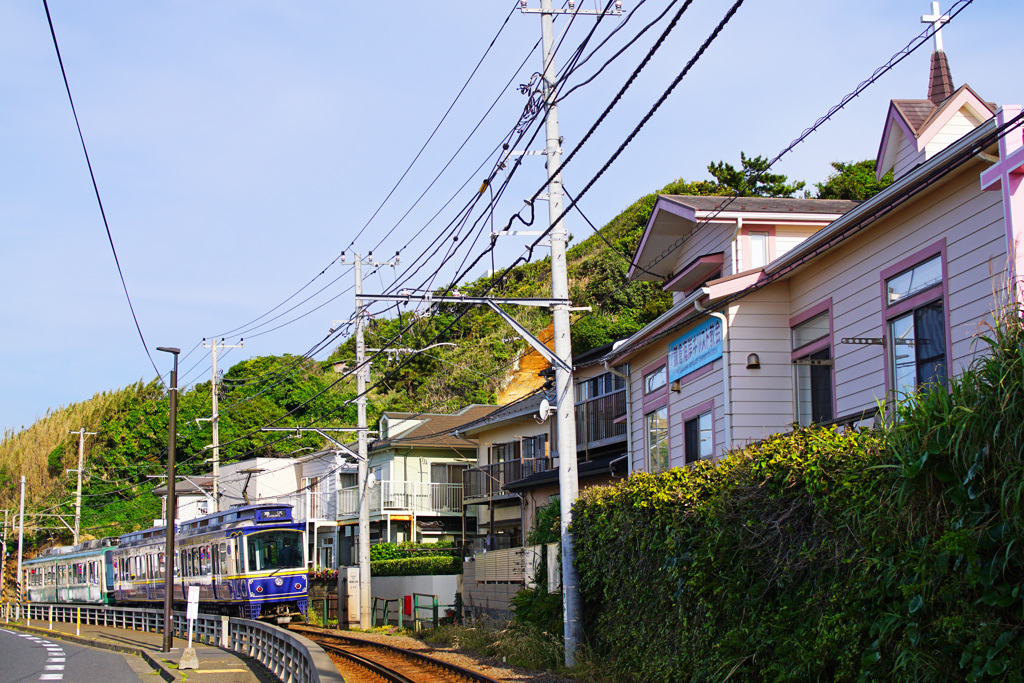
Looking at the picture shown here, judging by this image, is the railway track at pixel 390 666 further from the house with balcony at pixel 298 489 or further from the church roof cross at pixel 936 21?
the house with balcony at pixel 298 489

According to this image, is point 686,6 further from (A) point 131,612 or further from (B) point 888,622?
(A) point 131,612

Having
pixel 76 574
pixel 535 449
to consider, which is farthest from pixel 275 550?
pixel 76 574

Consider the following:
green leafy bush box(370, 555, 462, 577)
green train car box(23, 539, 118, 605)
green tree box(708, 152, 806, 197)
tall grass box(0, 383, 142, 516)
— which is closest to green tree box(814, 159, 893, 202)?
green tree box(708, 152, 806, 197)

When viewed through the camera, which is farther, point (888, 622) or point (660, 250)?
point (660, 250)

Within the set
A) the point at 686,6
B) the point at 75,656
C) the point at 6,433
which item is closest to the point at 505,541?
the point at 75,656

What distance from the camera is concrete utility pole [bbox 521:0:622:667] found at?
1548 cm

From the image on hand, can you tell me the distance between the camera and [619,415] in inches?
1014

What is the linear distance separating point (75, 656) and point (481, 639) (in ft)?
32.5

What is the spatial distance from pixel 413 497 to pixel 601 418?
1592cm

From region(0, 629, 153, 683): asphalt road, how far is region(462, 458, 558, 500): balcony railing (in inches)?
503

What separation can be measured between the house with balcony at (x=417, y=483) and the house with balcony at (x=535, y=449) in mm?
1369

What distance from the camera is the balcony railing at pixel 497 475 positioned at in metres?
30.9

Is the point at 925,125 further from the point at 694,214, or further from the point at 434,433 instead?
the point at 434,433

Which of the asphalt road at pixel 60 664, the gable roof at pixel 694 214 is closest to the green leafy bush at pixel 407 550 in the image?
the asphalt road at pixel 60 664
